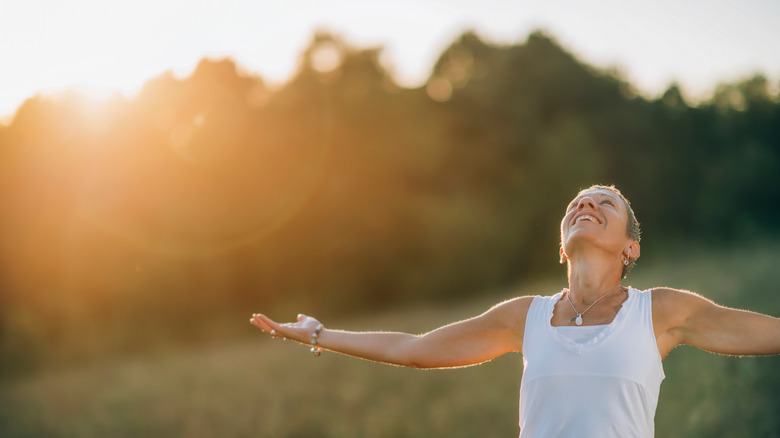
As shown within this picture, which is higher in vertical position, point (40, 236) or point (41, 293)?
point (40, 236)

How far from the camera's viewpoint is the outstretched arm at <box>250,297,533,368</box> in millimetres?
2924

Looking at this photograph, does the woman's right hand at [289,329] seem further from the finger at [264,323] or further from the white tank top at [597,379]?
the white tank top at [597,379]

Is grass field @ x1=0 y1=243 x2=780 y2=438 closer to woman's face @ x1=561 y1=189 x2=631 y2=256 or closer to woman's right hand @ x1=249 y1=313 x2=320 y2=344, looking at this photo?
woman's face @ x1=561 y1=189 x2=631 y2=256

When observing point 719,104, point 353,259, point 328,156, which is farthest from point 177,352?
point 719,104

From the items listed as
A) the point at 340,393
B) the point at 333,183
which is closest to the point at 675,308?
the point at 340,393

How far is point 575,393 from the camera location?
2438mm

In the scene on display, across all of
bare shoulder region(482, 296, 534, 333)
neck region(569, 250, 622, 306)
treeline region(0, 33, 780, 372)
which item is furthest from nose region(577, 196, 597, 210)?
treeline region(0, 33, 780, 372)

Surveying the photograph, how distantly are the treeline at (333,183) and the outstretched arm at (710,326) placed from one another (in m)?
17.7

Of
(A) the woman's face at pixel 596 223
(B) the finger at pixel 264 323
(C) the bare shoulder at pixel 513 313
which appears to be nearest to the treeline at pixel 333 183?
(B) the finger at pixel 264 323

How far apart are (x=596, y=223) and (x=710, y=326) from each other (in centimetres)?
56

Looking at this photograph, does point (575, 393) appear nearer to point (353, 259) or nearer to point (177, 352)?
point (177, 352)

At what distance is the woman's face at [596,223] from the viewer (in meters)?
2.77

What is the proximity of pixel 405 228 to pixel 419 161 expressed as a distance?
2.20m

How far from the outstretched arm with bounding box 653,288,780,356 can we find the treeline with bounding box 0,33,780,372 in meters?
17.7
